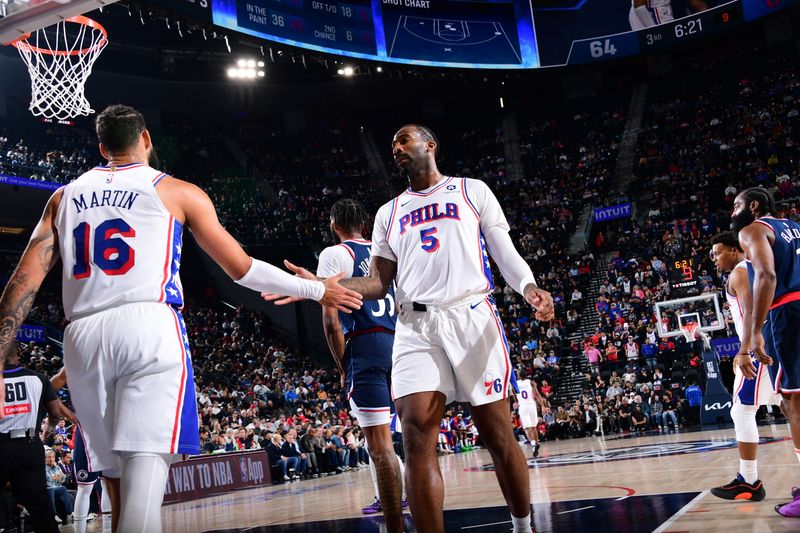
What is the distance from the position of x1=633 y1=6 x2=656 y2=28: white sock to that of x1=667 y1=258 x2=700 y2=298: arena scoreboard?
351 inches

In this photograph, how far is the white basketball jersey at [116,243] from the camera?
2.87 m

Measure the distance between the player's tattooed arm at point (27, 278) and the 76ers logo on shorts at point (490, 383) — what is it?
211 cm

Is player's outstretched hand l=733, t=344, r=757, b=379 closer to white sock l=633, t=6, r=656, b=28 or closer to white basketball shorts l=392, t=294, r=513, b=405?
white basketball shorts l=392, t=294, r=513, b=405

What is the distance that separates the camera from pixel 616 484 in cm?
686

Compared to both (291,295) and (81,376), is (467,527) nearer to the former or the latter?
(291,295)

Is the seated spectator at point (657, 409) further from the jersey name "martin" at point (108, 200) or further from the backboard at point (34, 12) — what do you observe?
the jersey name "martin" at point (108, 200)

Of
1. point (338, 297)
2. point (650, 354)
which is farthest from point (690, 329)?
point (338, 297)

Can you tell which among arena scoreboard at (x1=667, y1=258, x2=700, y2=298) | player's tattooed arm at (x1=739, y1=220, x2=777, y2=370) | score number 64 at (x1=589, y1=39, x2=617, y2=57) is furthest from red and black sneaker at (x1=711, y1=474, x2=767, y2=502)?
score number 64 at (x1=589, y1=39, x2=617, y2=57)

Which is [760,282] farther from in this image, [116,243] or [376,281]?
[116,243]

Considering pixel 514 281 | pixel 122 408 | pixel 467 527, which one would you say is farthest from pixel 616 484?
pixel 122 408

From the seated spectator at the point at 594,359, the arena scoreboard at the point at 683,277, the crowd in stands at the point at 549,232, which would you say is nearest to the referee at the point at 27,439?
the crowd in stands at the point at 549,232

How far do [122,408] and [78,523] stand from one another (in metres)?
4.66

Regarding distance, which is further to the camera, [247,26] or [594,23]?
[594,23]

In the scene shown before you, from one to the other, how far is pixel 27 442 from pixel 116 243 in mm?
3833
